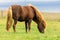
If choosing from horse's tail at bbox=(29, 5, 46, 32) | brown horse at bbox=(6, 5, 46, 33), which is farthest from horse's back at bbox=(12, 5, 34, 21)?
horse's tail at bbox=(29, 5, 46, 32)

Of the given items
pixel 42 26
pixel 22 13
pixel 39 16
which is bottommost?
pixel 42 26

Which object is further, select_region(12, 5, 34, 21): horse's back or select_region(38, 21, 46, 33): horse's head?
select_region(38, 21, 46, 33): horse's head

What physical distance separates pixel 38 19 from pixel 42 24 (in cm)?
39

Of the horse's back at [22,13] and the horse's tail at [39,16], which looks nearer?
the horse's back at [22,13]

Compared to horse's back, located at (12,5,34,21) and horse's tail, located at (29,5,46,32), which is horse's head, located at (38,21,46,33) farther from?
horse's back, located at (12,5,34,21)

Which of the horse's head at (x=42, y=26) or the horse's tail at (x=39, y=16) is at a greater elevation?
the horse's tail at (x=39, y=16)

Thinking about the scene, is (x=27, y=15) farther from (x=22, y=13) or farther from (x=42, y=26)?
(x=42, y=26)

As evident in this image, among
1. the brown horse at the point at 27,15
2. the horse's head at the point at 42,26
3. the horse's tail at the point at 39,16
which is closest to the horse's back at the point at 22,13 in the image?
the brown horse at the point at 27,15

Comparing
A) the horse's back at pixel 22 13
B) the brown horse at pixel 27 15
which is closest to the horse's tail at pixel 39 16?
the brown horse at pixel 27 15

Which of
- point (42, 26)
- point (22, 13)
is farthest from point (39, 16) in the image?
point (22, 13)

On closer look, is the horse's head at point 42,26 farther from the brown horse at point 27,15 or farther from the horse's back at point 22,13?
the horse's back at point 22,13

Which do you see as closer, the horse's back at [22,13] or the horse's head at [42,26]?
the horse's back at [22,13]

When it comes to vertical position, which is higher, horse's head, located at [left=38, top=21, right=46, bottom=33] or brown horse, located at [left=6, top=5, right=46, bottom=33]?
brown horse, located at [left=6, top=5, right=46, bottom=33]

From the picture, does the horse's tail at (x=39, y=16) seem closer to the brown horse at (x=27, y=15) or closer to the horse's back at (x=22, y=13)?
the brown horse at (x=27, y=15)
